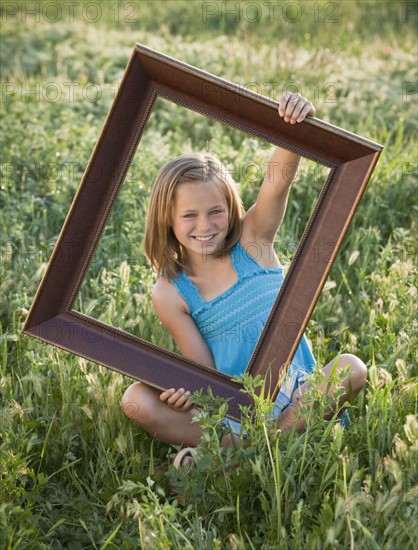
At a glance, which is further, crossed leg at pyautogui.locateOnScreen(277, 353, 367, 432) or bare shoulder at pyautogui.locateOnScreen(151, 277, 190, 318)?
bare shoulder at pyautogui.locateOnScreen(151, 277, 190, 318)

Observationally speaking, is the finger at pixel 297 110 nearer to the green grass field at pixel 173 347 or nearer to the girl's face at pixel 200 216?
the girl's face at pixel 200 216

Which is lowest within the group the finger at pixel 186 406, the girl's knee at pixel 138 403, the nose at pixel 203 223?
the girl's knee at pixel 138 403

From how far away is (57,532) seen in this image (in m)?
2.52

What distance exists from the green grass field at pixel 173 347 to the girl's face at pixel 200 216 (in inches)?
14.4

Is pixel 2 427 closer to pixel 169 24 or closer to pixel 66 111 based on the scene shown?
pixel 66 111

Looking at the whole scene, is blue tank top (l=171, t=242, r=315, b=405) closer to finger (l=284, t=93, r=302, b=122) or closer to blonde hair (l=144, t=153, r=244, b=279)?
blonde hair (l=144, t=153, r=244, b=279)

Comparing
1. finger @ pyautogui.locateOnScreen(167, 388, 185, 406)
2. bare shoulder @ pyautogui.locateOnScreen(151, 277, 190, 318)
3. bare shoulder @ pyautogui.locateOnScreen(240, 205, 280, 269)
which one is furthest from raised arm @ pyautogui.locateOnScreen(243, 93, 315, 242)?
finger @ pyautogui.locateOnScreen(167, 388, 185, 406)

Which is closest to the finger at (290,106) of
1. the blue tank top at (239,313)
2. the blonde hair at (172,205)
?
the blonde hair at (172,205)

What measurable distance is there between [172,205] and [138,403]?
69 centimetres

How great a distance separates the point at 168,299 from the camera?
2982 mm

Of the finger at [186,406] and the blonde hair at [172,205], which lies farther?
the blonde hair at [172,205]

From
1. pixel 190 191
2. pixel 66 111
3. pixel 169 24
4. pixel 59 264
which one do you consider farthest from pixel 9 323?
pixel 169 24

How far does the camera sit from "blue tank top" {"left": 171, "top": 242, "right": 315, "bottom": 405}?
2869 millimetres

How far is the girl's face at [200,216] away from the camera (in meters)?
2.88
